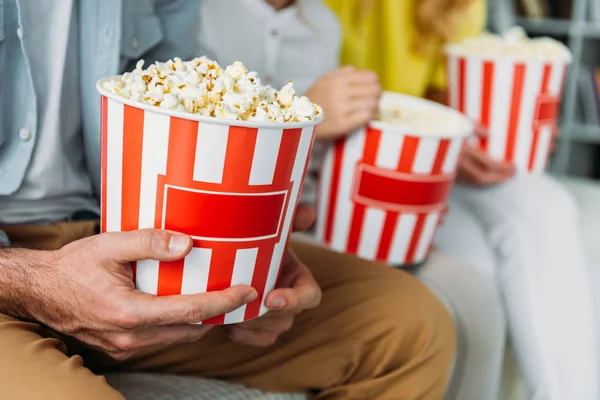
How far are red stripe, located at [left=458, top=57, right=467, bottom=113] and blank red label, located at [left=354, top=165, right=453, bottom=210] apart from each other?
429 mm

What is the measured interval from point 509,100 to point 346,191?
542 mm

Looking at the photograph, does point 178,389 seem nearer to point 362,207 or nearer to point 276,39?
point 362,207

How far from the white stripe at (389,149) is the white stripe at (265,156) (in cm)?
47

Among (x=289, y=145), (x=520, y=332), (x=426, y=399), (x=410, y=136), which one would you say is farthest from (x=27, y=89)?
(x=520, y=332)

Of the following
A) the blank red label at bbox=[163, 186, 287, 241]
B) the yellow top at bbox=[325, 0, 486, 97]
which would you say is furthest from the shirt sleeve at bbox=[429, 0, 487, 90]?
the blank red label at bbox=[163, 186, 287, 241]

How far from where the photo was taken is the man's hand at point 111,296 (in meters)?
0.68

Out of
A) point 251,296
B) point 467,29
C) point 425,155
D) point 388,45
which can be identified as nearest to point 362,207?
point 425,155

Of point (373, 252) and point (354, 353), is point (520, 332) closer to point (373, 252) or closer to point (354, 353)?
point (373, 252)

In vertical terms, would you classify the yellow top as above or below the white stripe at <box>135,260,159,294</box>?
above

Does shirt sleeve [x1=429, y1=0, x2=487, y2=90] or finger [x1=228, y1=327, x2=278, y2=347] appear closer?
finger [x1=228, y1=327, x2=278, y2=347]

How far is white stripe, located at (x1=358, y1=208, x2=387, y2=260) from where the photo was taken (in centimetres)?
118

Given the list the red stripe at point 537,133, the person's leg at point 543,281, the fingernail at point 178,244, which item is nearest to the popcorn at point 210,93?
the fingernail at point 178,244

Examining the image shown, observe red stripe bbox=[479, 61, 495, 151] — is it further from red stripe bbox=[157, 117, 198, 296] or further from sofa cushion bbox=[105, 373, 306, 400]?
red stripe bbox=[157, 117, 198, 296]

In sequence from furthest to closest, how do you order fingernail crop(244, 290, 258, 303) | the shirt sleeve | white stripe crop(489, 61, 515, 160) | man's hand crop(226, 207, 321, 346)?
the shirt sleeve < white stripe crop(489, 61, 515, 160) < man's hand crop(226, 207, 321, 346) < fingernail crop(244, 290, 258, 303)
